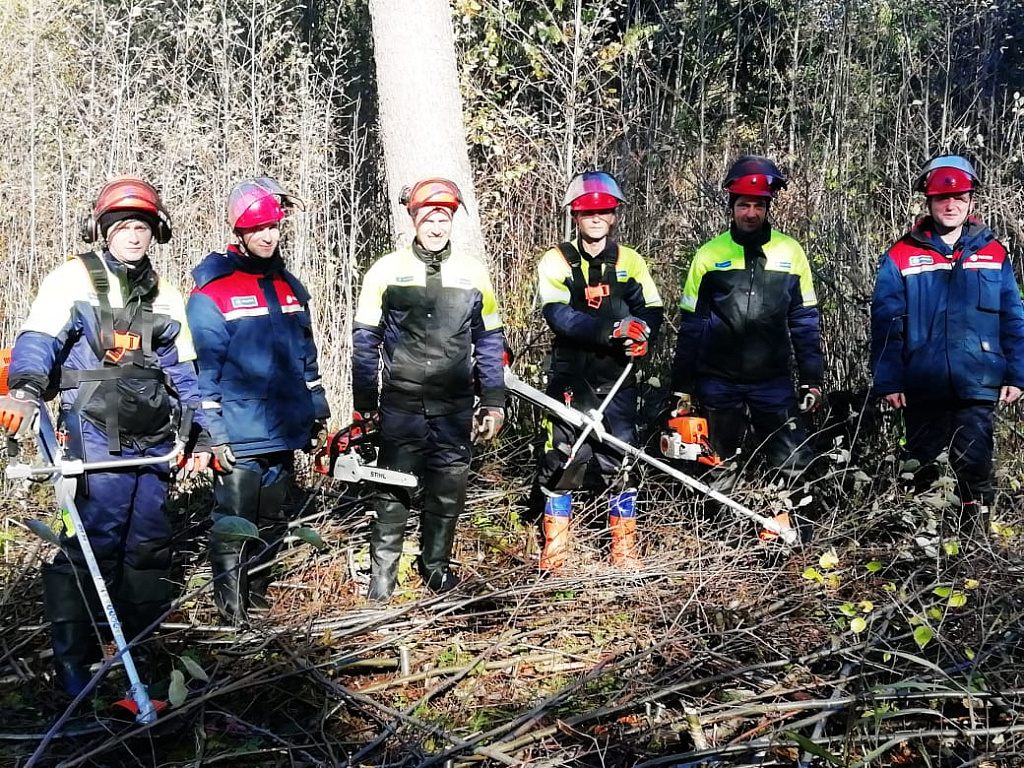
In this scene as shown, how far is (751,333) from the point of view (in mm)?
5012

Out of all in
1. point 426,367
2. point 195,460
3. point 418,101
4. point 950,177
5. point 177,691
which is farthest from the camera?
point 418,101

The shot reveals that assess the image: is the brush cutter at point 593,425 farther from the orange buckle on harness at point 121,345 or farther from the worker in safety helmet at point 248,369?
the orange buckle on harness at point 121,345

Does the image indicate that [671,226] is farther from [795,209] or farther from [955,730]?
[955,730]

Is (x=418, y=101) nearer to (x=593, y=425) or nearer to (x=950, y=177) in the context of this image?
(x=593, y=425)

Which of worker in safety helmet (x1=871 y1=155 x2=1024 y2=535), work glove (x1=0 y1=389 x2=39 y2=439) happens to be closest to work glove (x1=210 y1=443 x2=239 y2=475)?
work glove (x1=0 y1=389 x2=39 y2=439)

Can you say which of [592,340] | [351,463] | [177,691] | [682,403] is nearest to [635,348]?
[592,340]

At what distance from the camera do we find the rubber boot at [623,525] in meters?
4.98

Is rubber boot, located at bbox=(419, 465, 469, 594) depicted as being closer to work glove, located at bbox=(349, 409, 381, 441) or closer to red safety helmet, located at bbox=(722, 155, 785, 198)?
work glove, located at bbox=(349, 409, 381, 441)

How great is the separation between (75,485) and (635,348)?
107 inches

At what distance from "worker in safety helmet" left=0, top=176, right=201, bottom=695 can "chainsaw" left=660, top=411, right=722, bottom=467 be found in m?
2.49

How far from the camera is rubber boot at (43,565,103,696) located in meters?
3.79

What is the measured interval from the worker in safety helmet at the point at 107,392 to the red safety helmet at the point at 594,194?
2075 mm

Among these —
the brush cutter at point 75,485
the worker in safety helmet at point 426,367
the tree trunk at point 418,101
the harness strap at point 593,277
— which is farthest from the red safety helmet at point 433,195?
the tree trunk at point 418,101

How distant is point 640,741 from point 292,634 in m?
1.47
